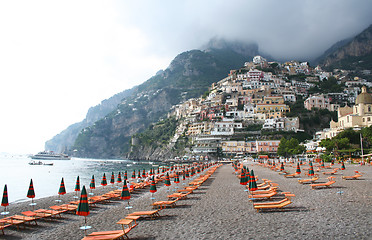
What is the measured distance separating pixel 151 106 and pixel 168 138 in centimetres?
8556

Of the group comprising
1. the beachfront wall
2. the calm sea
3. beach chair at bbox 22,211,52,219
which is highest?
the beachfront wall

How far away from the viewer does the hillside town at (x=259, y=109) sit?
77.1 m

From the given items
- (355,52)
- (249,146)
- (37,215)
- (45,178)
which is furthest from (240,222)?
(355,52)

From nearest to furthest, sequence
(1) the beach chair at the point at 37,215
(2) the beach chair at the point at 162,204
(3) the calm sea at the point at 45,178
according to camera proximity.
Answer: (1) the beach chair at the point at 37,215 < (2) the beach chair at the point at 162,204 < (3) the calm sea at the point at 45,178

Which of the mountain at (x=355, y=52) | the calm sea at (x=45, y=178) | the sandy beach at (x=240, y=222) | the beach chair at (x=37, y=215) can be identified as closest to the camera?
the sandy beach at (x=240, y=222)

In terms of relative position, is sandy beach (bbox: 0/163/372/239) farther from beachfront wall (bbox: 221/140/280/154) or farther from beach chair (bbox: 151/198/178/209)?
beachfront wall (bbox: 221/140/280/154)

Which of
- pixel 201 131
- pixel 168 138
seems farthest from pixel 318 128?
pixel 168 138

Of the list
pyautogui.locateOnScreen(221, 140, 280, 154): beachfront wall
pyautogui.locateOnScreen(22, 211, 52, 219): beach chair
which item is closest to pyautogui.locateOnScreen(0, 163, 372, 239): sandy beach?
pyautogui.locateOnScreen(22, 211, 52, 219): beach chair

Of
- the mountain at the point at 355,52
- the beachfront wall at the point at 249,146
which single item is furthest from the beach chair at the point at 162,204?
the mountain at the point at 355,52

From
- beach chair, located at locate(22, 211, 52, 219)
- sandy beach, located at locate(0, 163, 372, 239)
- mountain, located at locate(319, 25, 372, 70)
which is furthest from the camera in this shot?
mountain, located at locate(319, 25, 372, 70)

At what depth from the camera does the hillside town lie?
77144mm

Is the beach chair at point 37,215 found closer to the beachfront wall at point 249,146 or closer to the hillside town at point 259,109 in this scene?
the hillside town at point 259,109

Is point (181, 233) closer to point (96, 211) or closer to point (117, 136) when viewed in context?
point (96, 211)

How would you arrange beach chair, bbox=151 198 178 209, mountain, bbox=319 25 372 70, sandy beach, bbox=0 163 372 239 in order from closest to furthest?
sandy beach, bbox=0 163 372 239 → beach chair, bbox=151 198 178 209 → mountain, bbox=319 25 372 70
